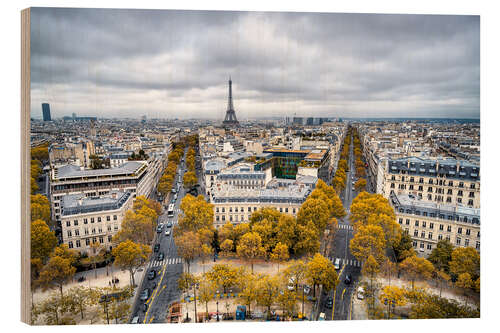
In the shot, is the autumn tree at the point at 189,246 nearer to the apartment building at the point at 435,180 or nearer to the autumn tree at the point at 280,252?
the autumn tree at the point at 280,252

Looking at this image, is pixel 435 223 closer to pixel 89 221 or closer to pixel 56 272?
pixel 56 272

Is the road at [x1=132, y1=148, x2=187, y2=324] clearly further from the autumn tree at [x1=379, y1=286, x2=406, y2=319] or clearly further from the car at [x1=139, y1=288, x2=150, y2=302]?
the autumn tree at [x1=379, y1=286, x2=406, y2=319]

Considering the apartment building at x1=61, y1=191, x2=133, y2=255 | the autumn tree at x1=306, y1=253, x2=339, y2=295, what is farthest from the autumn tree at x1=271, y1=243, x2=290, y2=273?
the apartment building at x1=61, y1=191, x2=133, y2=255

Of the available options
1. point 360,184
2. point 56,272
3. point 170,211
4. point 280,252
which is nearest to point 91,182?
point 170,211

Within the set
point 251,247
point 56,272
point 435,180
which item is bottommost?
point 56,272

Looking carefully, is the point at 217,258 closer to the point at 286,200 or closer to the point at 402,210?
the point at 286,200
